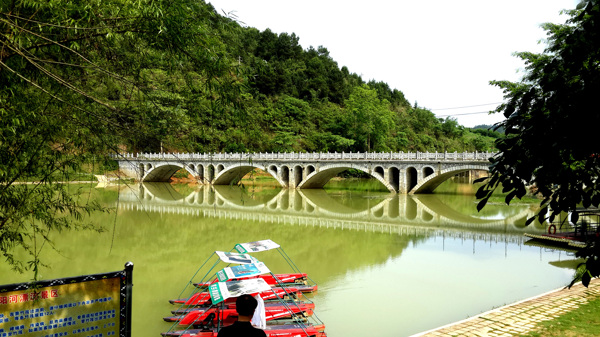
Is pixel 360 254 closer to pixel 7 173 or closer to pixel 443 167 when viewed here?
pixel 7 173

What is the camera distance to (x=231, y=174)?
50.1 m

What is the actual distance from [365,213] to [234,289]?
859 inches

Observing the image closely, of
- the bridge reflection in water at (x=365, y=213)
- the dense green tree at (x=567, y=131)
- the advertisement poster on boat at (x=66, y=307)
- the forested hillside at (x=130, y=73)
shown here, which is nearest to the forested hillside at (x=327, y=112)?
the bridge reflection in water at (x=365, y=213)

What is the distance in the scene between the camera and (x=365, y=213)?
28.1 meters

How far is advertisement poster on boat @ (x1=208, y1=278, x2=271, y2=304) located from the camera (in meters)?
6.72

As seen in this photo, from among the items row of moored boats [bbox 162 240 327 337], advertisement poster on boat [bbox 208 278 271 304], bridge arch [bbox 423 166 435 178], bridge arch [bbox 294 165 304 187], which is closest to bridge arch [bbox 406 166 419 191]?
bridge arch [bbox 423 166 435 178]

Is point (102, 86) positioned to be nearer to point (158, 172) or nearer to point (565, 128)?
point (565, 128)

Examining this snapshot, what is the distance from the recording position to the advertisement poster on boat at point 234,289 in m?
6.72

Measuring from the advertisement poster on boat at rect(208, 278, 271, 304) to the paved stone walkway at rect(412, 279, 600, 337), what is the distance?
278cm

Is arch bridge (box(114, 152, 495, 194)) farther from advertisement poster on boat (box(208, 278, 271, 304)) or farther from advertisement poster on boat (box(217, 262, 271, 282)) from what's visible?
advertisement poster on boat (box(208, 278, 271, 304))

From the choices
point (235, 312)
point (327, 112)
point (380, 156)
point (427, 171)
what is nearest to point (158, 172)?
point (327, 112)

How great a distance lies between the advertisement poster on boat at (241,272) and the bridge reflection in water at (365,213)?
31.2 feet

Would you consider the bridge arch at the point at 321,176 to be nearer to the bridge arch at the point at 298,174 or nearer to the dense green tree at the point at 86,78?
the bridge arch at the point at 298,174

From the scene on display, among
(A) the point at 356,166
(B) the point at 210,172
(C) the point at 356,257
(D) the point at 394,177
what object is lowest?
(C) the point at 356,257
